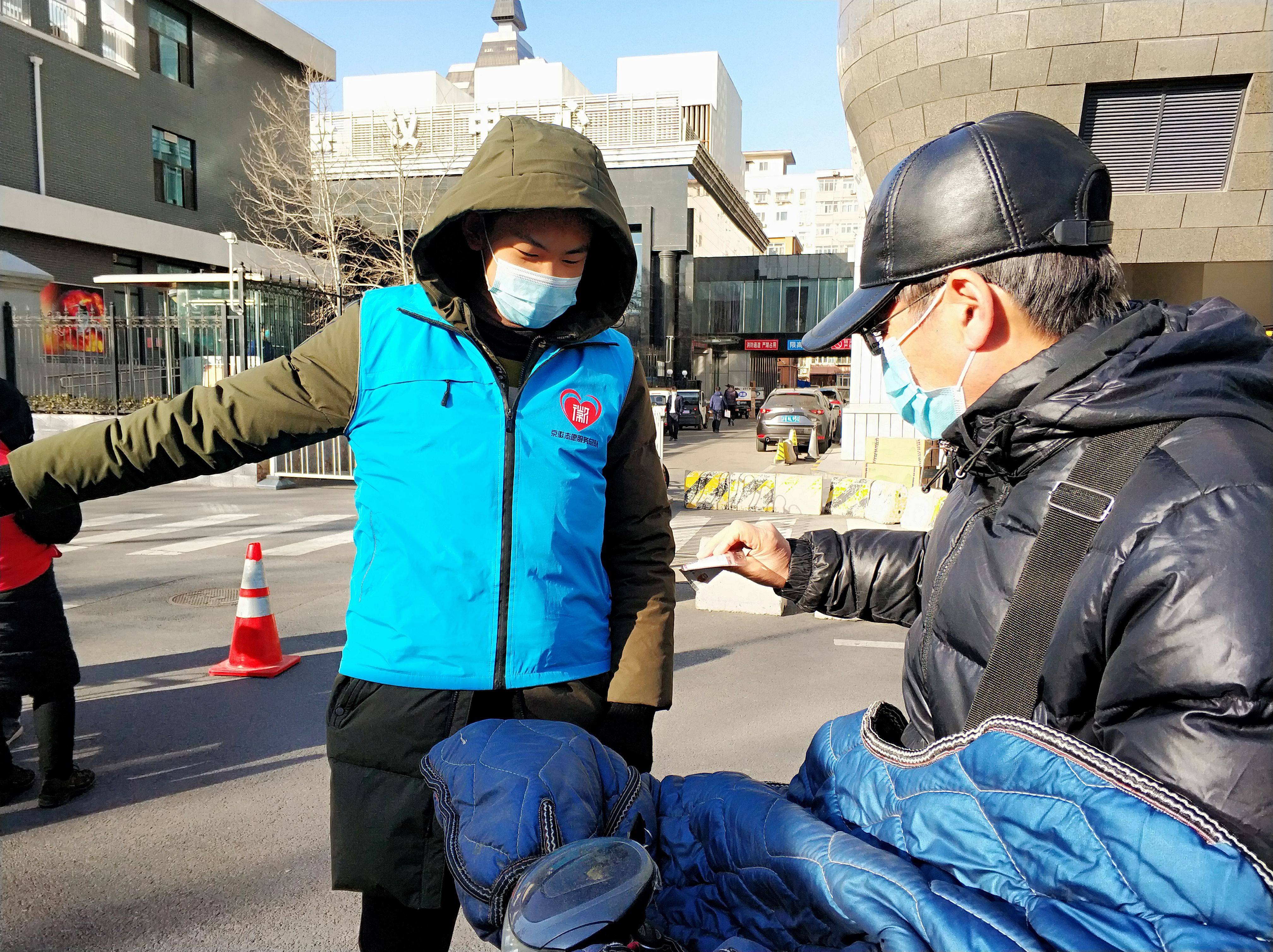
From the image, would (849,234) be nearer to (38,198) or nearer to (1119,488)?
(38,198)

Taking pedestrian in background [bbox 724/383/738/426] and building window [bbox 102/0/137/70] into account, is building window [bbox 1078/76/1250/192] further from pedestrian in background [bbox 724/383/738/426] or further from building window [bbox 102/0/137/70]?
pedestrian in background [bbox 724/383/738/426]

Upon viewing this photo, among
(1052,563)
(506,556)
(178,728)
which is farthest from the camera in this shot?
(178,728)

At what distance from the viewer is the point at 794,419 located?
78.8 feet

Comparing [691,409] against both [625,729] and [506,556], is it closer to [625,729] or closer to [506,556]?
[625,729]

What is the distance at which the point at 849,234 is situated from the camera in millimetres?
115938

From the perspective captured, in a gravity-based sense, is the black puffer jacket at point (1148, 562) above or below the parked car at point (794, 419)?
above

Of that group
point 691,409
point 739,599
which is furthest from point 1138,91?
point 691,409

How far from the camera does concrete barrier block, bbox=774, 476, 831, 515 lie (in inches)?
517

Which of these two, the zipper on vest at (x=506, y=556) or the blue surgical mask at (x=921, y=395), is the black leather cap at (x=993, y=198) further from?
the zipper on vest at (x=506, y=556)

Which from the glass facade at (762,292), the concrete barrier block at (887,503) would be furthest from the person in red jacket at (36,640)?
the glass facade at (762,292)

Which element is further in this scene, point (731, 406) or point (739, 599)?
point (731, 406)

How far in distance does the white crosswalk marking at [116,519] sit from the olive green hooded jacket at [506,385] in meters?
10.5

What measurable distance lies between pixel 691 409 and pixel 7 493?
34.2 meters

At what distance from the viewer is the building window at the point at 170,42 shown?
29125 millimetres
